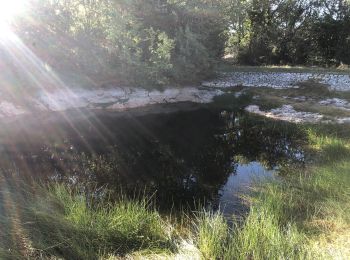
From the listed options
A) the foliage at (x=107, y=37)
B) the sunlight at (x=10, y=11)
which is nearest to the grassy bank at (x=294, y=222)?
the foliage at (x=107, y=37)

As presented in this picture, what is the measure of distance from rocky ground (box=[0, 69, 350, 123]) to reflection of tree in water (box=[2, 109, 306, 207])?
1.94m

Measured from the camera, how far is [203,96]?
2394 centimetres

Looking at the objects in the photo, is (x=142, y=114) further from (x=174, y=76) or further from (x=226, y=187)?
(x=226, y=187)

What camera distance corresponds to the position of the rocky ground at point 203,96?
18.3 m

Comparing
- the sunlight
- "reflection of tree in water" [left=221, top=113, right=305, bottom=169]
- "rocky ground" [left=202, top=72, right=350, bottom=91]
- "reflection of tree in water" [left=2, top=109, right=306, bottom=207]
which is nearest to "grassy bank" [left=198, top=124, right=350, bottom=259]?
"reflection of tree in water" [left=221, top=113, right=305, bottom=169]

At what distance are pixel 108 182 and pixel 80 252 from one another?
14.4 feet

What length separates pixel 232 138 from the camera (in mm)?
16031

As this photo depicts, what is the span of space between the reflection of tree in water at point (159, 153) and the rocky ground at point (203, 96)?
76.2 inches

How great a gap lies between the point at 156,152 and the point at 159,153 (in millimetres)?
173

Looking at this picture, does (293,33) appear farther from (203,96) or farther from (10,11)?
(10,11)

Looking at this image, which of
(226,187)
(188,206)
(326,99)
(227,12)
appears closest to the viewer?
(188,206)

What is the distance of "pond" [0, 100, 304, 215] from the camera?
1007 centimetres

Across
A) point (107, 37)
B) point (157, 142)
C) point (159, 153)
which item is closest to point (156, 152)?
point (159, 153)

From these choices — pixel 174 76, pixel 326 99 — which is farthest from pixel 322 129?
pixel 174 76
